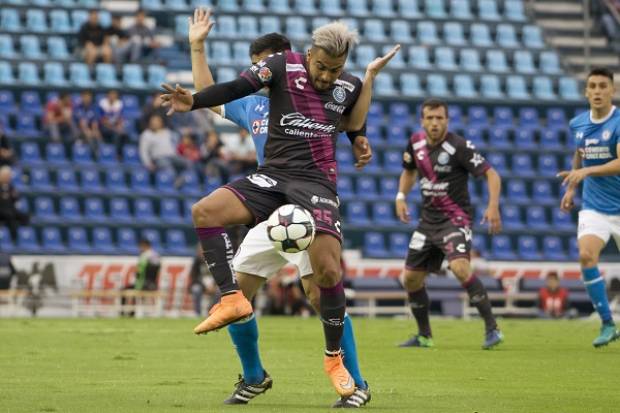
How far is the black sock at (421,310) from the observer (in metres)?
14.5

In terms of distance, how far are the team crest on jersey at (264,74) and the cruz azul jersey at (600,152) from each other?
617 centimetres

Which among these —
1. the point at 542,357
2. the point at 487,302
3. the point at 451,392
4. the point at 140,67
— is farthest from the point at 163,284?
the point at 451,392

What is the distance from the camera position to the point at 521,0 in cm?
3406

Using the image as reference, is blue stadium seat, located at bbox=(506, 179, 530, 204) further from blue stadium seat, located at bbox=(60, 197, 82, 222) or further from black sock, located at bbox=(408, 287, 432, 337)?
black sock, located at bbox=(408, 287, 432, 337)

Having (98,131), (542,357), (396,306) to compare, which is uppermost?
(98,131)

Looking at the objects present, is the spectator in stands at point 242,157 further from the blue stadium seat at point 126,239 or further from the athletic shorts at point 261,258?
the athletic shorts at point 261,258

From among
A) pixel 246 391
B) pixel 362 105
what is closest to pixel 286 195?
pixel 362 105

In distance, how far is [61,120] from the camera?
26641mm

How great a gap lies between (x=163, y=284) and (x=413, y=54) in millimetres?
9583

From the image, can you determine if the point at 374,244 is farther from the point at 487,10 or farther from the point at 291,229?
the point at 291,229

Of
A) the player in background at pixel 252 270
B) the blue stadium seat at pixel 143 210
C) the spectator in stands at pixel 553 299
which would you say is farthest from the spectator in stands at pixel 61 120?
the player in background at pixel 252 270

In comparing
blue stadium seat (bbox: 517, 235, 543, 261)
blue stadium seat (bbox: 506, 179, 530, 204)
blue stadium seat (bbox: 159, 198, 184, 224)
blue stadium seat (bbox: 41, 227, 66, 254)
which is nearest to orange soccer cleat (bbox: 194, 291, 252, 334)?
Result: blue stadium seat (bbox: 41, 227, 66, 254)

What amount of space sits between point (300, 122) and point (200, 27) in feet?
2.86

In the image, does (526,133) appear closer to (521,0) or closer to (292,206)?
(521,0)
